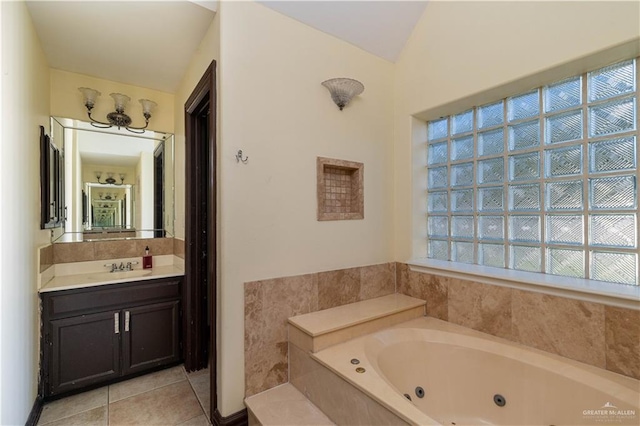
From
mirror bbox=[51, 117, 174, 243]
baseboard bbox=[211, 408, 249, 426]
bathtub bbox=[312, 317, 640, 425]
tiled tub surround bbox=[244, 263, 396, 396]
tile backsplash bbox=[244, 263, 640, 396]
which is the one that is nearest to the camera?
bathtub bbox=[312, 317, 640, 425]

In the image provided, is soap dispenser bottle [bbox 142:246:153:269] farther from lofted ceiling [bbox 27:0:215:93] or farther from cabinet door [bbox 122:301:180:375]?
lofted ceiling [bbox 27:0:215:93]

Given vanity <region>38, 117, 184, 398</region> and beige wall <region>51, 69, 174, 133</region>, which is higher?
beige wall <region>51, 69, 174, 133</region>

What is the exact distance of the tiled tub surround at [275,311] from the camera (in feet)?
5.57

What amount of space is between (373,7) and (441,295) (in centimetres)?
210

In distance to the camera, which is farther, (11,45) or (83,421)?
(83,421)

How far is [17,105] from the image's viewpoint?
4.83 feet

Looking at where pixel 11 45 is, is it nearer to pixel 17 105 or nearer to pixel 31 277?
pixel 17 105

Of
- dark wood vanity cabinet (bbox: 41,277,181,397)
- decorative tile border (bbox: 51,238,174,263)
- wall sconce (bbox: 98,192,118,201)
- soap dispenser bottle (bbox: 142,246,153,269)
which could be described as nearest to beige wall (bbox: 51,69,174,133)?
wall sconce (bbox: 98,192,118,201)

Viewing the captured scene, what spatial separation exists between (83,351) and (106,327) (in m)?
0.20

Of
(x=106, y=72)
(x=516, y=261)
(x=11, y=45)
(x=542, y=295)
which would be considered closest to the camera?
(x=11, y=45)

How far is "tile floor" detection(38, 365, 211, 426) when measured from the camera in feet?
Answer: 5.88

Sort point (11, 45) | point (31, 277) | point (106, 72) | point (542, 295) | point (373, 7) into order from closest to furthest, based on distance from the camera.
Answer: point (11, 45) < point (542, 295) < point (31, 277) < point (373, 7) < point (106, 72)

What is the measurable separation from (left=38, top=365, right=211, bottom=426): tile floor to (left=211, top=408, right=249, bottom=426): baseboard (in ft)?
0.64

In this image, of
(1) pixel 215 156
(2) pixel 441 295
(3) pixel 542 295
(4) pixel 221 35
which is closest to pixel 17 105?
(1) pixel 215 156
